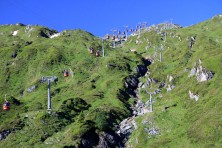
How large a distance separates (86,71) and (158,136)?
70.5m

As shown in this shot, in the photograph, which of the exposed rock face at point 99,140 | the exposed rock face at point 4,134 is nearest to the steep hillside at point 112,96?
the exposed rock face at point 99,140

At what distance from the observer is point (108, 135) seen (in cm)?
8975


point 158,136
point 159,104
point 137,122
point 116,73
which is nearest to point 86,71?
point 116,73

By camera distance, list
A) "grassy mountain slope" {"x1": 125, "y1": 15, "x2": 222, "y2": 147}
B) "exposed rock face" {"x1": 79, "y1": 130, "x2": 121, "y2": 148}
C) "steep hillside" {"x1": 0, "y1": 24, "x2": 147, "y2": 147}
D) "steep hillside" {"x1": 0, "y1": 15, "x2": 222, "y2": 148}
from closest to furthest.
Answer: "grassy mountain slope" {"x1": 125, "y1": 15, "x2": 222, "y2": 147}
"exposed rock face" {"x1": 79, "y1": 130, "x2": 121, "y2": 148}
"steep hillside" {"x1": 0, "y1": 15, "x2": 222, "y2": 148}
"steep hillside" {"x1": 0, "y1": 24, "x2": 147, "y2": 147}

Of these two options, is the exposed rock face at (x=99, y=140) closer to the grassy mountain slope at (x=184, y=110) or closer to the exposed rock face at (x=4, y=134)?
the grassy mountain slope at (x=184, y=110)

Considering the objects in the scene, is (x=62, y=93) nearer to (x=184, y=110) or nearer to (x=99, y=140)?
(x=99, y=140)

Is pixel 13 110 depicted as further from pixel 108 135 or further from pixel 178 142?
pixel 178 142

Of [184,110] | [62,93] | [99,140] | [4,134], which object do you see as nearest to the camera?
[99,140]

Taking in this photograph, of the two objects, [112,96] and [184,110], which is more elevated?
[112,96]

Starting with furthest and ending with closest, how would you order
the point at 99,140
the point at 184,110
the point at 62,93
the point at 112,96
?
the point at 62,93 < the point at 112,96 < the point at 184,110 < the point at 99,140

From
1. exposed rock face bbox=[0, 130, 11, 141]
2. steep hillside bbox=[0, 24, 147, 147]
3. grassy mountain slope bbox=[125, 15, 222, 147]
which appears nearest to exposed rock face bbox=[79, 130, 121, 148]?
steep hillside bbox=[0, 24, 147, 147]

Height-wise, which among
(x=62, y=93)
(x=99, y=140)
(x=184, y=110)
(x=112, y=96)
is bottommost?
(x=99, y=140)

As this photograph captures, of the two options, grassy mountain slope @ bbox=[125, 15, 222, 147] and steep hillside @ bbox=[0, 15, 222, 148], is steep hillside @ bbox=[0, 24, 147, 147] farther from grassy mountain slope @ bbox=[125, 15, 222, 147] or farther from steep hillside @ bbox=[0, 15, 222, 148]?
grassy mountain slope @ bbox=[125, 15, 222, 147]

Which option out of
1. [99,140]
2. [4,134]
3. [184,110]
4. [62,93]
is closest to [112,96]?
[62,93]
